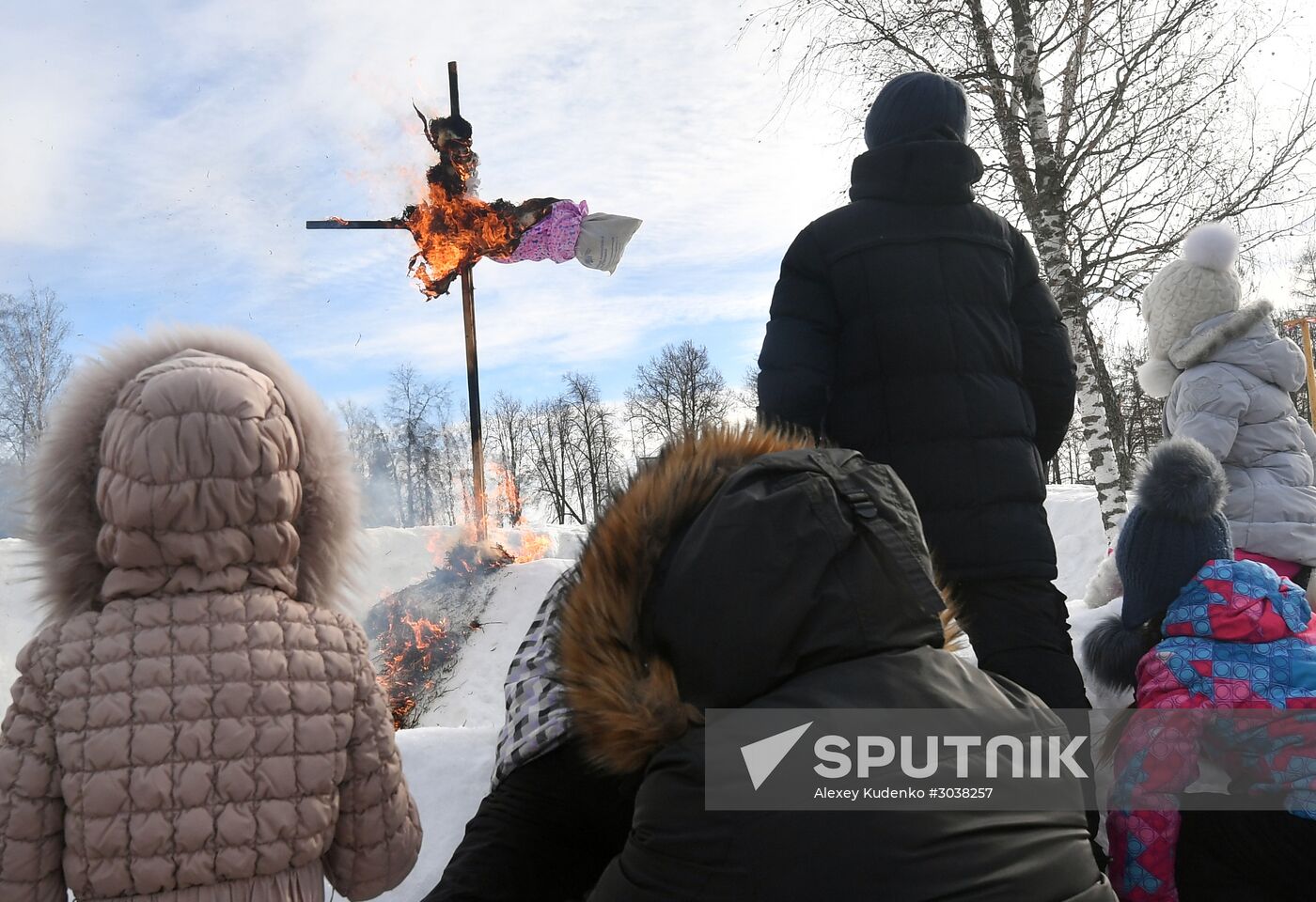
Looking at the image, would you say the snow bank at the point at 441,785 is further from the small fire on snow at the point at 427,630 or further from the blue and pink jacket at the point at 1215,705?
the small fire on snow at the point at 427,630

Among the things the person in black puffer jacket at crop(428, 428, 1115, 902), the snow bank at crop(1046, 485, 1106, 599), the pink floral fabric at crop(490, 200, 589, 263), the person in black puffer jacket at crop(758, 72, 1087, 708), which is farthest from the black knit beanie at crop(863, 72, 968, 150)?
the snow bank at crop(1046, 485, 1106, 599)

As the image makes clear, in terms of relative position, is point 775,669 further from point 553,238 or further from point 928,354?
point 553,238

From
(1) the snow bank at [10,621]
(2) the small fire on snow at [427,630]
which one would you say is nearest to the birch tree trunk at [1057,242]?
(2) the small fire on snow at [427,630]

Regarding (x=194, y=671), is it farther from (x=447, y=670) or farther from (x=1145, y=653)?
(x=447, y=670)

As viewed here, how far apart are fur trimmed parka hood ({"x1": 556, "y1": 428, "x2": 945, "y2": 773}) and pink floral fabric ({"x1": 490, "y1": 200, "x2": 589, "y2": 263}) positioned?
1149 cm

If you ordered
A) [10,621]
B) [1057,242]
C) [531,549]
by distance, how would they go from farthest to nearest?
1. [531,549]
2. [10,621]
3. [1057,242]

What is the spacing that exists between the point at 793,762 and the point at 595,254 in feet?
38.0

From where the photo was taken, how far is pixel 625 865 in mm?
982

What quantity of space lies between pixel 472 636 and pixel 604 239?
Result: 5605mm

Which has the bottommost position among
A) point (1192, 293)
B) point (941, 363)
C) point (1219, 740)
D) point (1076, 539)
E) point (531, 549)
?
point (1076, 539)

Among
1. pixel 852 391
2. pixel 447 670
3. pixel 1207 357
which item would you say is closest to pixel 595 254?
pixel 447 670

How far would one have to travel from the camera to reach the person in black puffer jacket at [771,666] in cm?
89

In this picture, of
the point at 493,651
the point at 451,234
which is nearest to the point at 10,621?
the point at 493,651

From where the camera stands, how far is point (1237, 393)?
3553mm
